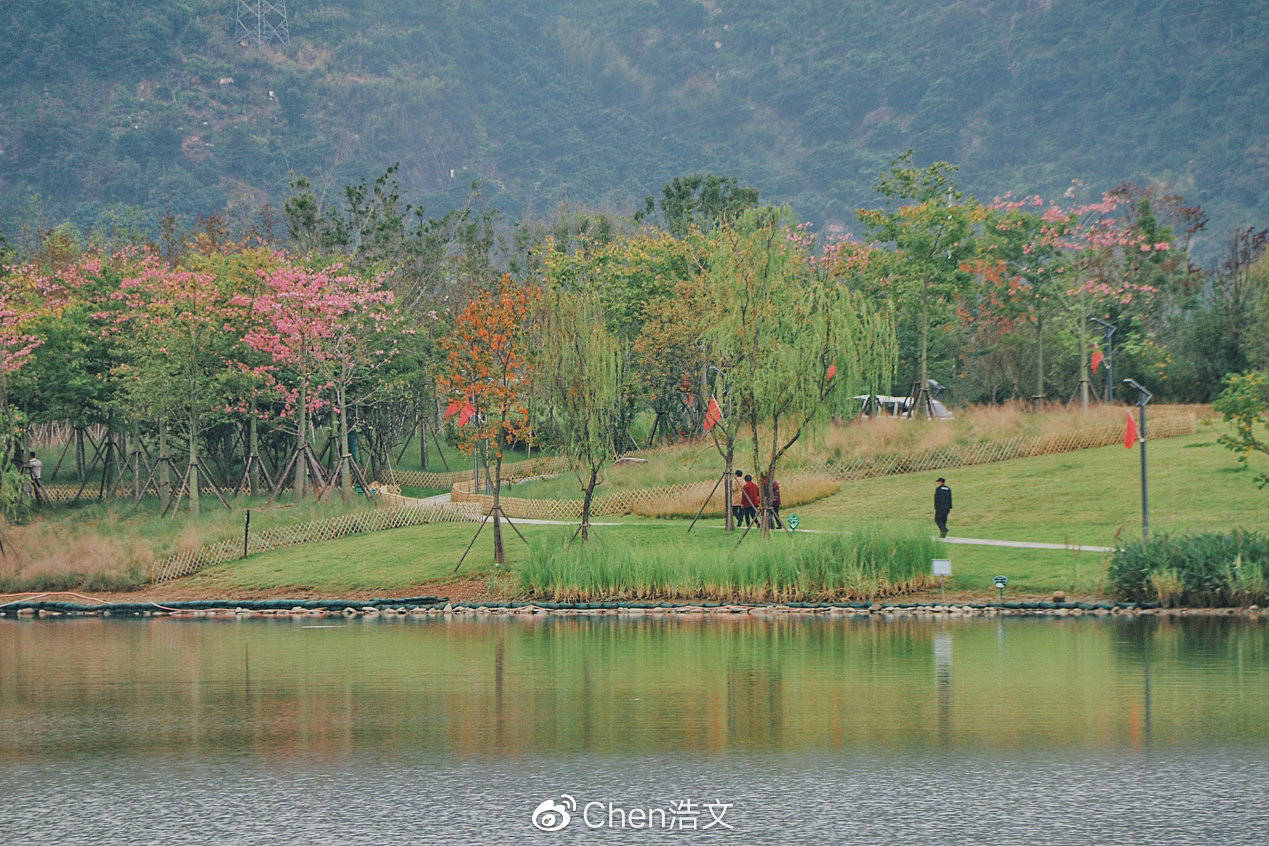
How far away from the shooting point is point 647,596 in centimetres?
3628

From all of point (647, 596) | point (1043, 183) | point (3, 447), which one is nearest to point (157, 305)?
point (3, 447)

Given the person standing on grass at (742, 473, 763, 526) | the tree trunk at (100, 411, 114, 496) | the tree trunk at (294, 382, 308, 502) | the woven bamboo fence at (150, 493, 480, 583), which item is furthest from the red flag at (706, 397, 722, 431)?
the tree trunk at (100, 411, 114, 496)

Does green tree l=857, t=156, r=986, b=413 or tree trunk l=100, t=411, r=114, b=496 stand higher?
green tree l=857, t=156, r=986, b=413

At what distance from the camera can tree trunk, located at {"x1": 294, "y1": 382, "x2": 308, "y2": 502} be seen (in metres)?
54.0

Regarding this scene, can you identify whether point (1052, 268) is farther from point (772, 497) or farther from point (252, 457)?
point (252, 457)

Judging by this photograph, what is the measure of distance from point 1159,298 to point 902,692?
68849mm

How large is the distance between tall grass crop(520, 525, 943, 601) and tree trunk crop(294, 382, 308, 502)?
19.3m

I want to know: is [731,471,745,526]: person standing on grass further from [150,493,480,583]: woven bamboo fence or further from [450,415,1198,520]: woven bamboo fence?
[150,493,480,583]: woven bamboo fence

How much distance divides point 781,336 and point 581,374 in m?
5.96

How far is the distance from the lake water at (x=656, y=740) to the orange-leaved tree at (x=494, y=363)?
40.8 ft

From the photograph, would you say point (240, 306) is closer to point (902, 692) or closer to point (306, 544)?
point (306, 544)

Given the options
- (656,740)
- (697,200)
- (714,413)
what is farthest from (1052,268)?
(656,740)

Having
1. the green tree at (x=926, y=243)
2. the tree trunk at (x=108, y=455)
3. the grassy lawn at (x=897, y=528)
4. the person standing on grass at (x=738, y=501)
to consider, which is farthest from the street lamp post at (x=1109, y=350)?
the tree trunk at (x=108, y=455)

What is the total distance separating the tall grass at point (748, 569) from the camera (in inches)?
1378
